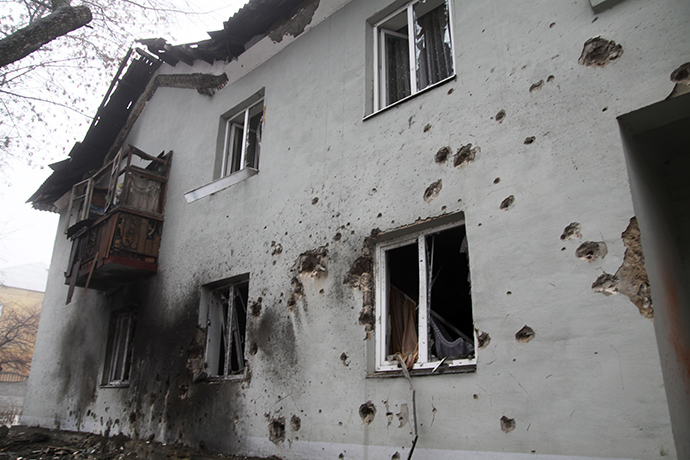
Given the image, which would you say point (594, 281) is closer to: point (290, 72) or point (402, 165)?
point (402, 165)

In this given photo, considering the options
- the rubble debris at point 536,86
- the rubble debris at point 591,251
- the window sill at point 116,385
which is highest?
the rubble debris at point 536,86

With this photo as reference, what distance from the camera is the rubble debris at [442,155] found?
175 inches

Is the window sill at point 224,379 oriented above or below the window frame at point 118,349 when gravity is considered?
below

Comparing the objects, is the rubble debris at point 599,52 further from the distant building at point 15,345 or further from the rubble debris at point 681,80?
the distant building at point 15,345

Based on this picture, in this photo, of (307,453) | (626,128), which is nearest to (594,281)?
(626,128)

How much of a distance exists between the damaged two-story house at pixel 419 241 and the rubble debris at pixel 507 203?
0.02 m

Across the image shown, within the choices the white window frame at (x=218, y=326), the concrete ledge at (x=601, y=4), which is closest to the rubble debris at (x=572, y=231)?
the concrete ledge at (x=601, y=4)

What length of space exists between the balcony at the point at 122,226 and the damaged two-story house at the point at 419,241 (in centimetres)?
6

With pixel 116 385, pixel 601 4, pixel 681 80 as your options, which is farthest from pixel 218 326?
pixel 681 80

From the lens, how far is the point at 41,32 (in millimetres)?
6082

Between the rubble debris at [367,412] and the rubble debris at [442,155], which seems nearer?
the rubble debris at [367,412]

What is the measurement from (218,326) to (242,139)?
304 cm

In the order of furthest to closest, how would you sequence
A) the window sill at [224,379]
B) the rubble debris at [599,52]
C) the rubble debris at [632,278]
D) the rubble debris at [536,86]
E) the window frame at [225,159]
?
the window frame at [225,159]
the window sill at [224,379]
the rubble debris at [536,86]
the rubble debris at [599,52]
the rubble debris at [632,278]

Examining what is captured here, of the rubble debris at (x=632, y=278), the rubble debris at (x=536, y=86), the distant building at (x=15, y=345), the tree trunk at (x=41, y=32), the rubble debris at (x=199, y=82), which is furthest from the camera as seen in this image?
the distant building at (x=15, y=345)
